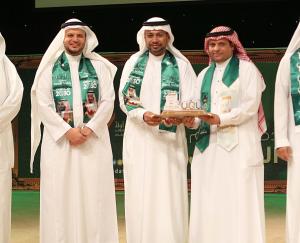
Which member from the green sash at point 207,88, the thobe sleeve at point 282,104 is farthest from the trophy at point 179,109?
the thobe sleeve at point 282,104

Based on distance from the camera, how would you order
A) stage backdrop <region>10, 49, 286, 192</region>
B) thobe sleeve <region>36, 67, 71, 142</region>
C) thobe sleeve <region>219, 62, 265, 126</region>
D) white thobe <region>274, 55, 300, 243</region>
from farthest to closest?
stage backdrop <region>10, 49, 286, 192</region> < thobe sleeve <region>36, 67, 71, 142</region> < thobe sleeve <region>219, 62, 265, 126</region> < white thobe <region>274, 55, 300, 243</region>

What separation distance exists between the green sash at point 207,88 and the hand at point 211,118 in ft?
0.60

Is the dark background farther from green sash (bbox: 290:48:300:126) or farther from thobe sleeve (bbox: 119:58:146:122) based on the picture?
green sash (bbox: 290:48:300:126)

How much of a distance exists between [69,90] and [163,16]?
410 centimetres

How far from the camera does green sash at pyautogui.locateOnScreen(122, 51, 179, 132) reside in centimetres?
486

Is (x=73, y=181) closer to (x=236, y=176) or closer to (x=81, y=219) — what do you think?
(x=81, y=219)

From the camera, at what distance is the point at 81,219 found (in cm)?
490

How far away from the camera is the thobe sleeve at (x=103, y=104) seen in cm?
485

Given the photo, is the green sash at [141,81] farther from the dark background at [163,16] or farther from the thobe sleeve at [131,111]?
the dark background at [163,16]

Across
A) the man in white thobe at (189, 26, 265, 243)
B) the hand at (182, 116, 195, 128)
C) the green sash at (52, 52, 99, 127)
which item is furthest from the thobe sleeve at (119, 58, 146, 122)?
the man in white thobe at (189, 26, 265, 243)

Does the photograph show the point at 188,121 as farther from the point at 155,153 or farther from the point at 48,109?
the point at 48,109

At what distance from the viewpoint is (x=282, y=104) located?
4.53 meters

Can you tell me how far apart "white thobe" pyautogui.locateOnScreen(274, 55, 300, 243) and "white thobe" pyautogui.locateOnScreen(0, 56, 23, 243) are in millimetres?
2022

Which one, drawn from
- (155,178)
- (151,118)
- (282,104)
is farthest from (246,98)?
(155,178)
